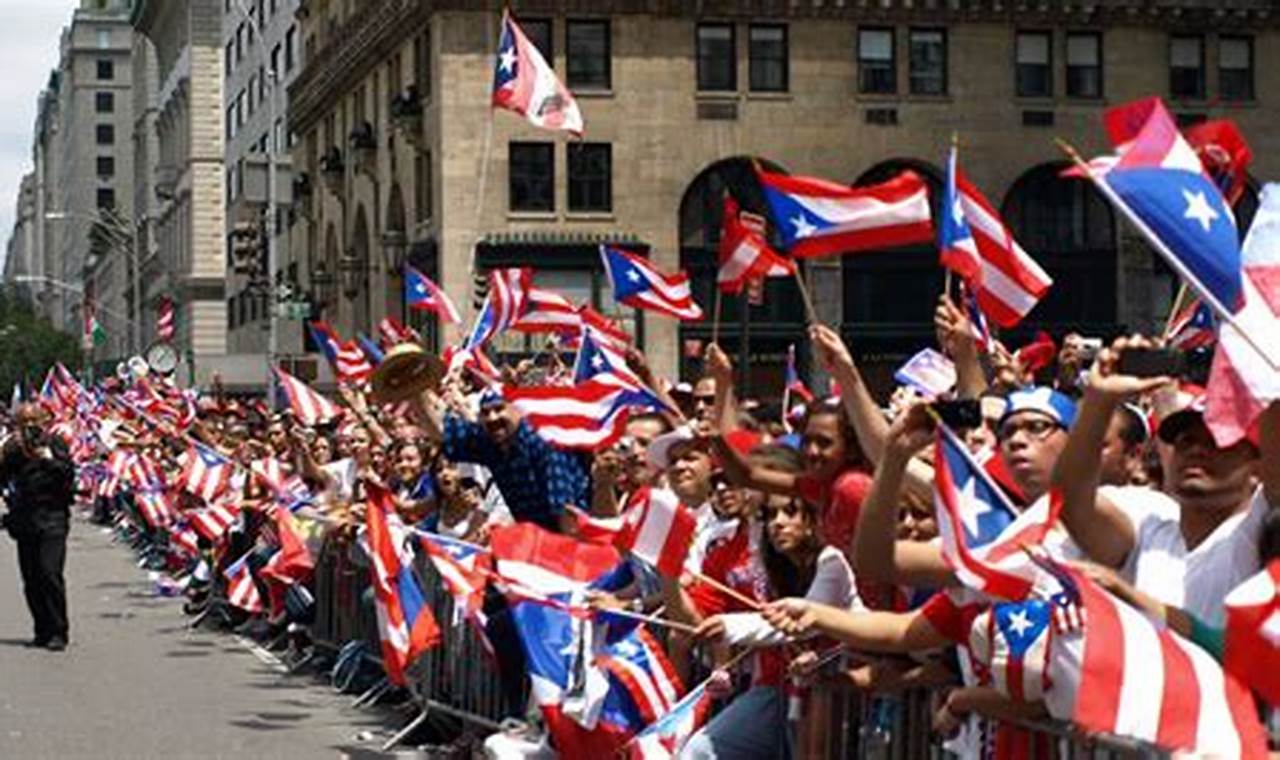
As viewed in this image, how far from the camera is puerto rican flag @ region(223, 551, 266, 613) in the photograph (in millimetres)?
17656

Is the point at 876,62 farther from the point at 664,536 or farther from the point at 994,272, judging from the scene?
the point at 664,536

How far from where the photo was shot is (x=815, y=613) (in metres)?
6.82

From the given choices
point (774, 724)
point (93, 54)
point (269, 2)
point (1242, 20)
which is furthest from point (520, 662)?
point (93, 54)

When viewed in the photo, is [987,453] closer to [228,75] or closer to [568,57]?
[568,57]

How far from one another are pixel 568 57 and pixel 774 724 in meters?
41.7

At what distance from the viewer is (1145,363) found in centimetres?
612

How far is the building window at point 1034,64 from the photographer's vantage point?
51.1 m

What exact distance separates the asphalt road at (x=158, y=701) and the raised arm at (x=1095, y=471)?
6646mm

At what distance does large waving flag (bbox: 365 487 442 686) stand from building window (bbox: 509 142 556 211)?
3650 centimetres

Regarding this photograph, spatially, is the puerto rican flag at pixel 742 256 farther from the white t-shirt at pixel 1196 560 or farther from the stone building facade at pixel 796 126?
the stone building facade at pixel 796 126

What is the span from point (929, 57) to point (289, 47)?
27871 mm

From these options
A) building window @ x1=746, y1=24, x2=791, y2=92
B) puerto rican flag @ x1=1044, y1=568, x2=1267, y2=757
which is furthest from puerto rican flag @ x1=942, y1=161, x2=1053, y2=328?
building window @ x1=746, y1=24, x2=791, y2=92

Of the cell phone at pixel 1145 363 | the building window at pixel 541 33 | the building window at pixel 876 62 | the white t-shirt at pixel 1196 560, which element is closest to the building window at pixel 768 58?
the building window at pixel 876 62

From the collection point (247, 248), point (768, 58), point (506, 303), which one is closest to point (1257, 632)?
point (506, 303)
